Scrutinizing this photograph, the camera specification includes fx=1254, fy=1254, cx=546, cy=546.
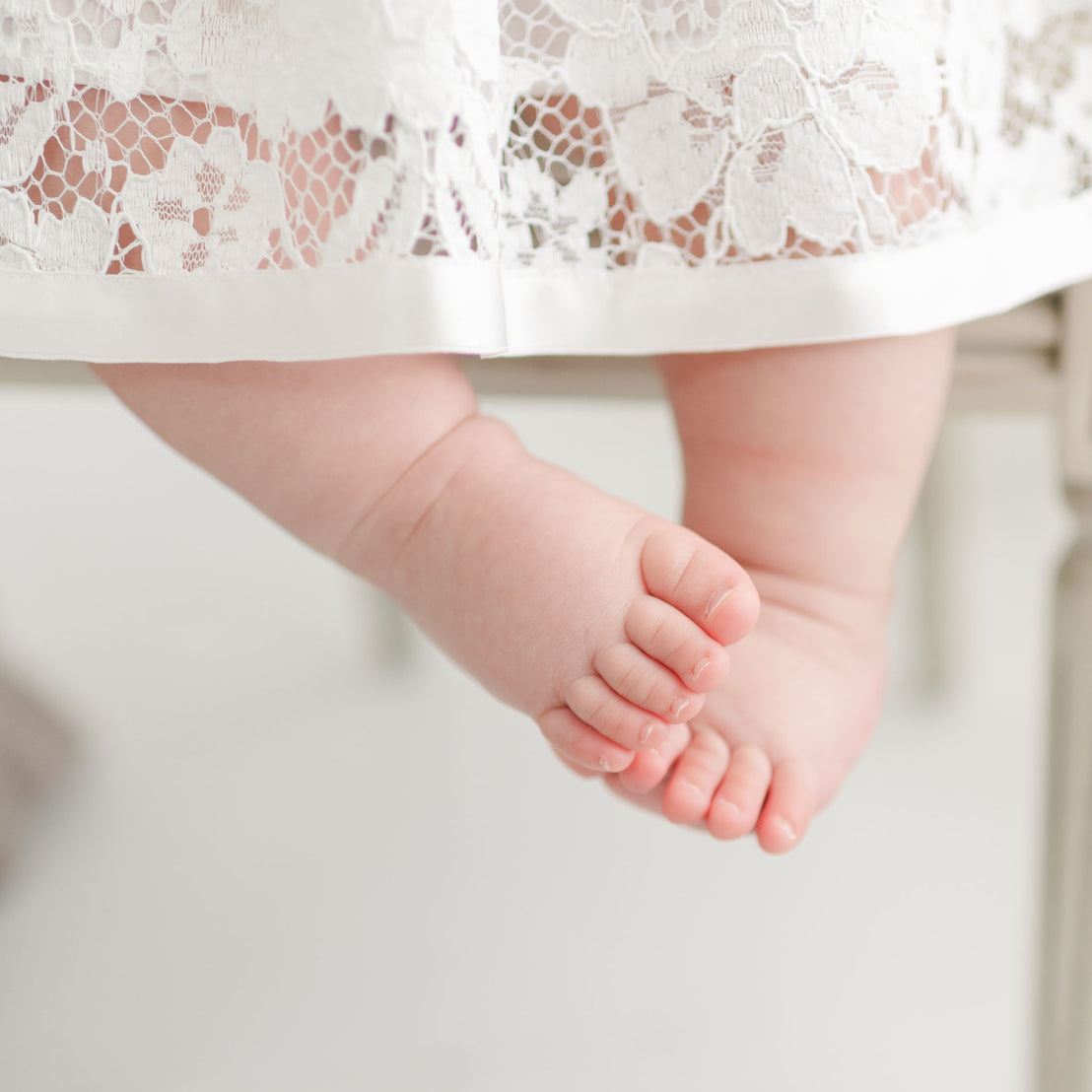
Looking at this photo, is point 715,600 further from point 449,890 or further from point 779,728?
point 449,890

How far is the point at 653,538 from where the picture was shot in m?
0.41

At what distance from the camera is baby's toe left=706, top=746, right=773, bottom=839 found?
434 millimetres

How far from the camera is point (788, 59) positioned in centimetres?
40

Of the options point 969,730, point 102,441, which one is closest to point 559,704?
point 969,730

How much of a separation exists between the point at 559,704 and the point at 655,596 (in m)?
0.05

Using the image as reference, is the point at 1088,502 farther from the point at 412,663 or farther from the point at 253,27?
the point at 412,663

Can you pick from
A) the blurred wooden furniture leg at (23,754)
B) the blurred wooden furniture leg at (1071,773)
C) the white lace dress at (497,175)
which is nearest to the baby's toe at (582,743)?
the white lace dress at (497,175)

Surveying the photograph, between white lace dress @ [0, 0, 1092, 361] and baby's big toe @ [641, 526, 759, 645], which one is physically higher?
white lace dress @ [0, 0, 1092, 361]

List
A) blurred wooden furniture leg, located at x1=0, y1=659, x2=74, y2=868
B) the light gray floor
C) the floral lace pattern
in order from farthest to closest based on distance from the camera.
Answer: blurred wooden furniture leg, located at x1=0, y1=659, x2=74, y2=868, the light gray floor, the floral lace pattern

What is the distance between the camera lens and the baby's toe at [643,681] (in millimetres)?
393

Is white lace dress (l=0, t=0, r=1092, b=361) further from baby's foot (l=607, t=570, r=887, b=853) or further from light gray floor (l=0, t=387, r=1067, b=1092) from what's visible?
light gray floor (l=0, t=387, r=1067, b=1092)

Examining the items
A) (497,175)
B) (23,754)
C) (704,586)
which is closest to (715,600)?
(704,586)

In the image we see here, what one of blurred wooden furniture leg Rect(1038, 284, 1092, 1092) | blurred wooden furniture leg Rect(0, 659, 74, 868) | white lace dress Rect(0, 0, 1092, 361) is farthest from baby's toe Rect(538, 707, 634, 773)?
blurred wooden furniture leg Rect(0, 659, 74, 868)

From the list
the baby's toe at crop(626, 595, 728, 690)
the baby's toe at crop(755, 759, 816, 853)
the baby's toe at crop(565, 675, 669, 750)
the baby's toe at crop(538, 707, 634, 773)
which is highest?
the baby's toe at crop(626, 595, 728, 690)
